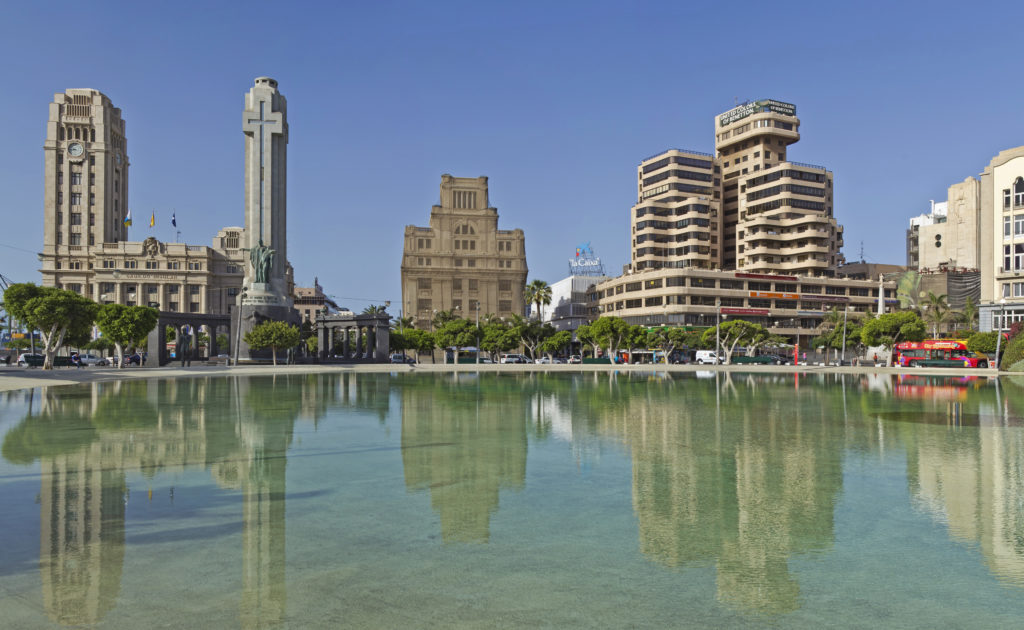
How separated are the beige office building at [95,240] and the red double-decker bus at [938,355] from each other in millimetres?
123191

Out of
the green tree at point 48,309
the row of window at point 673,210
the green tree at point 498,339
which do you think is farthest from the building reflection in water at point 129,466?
the row of window at point 673,210

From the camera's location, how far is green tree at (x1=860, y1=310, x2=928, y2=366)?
251 feet

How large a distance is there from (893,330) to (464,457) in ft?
255

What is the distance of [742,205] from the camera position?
128 meters

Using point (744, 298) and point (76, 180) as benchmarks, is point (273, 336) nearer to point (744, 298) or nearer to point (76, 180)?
point (744, 298)

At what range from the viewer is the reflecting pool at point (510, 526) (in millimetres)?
6422

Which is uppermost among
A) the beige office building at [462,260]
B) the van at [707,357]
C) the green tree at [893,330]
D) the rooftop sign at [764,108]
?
the rooftop sign at [764,108]

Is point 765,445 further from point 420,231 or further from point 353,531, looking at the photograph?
point 420,231

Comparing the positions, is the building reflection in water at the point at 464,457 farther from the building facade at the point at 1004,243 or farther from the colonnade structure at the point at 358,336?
the building facade at the point at 1004,243

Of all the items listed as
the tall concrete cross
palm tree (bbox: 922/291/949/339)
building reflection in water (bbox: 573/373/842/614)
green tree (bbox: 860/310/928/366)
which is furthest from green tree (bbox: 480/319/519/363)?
building reflection in water (bbox: 573/373/842/614)

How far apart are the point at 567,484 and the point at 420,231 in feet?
458

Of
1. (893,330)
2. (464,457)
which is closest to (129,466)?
(464,457)

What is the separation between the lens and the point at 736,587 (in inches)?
275

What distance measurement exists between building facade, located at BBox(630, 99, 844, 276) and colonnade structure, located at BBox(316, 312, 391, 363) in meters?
61.5
